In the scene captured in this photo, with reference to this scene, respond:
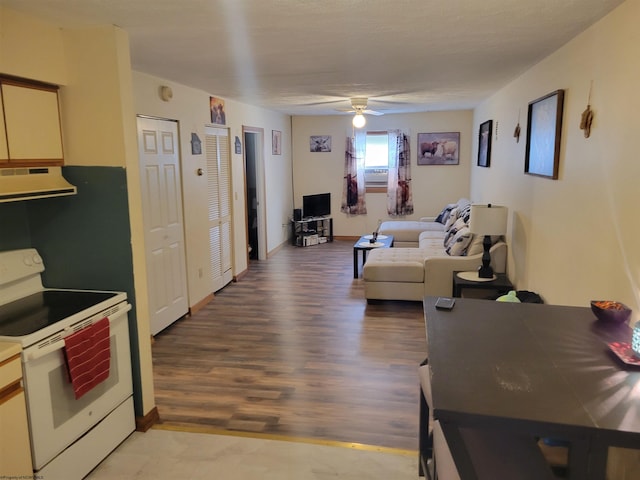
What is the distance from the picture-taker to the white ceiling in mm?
2184

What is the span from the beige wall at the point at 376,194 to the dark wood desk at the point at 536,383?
22.1ft

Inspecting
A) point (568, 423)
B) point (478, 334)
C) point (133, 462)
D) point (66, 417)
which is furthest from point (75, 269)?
point (568, 423)

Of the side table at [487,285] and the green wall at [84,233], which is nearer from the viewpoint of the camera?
the green wall at [84,233]

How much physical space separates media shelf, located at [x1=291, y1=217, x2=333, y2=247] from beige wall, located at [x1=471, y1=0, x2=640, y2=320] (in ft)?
15.7

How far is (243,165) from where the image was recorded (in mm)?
6383

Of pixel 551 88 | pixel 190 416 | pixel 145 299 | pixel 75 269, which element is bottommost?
pixel 190 416

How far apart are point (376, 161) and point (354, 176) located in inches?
20.0

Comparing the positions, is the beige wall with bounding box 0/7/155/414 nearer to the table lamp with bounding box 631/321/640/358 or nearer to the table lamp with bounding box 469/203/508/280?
the table lamp with bounding box 631/321/640/358

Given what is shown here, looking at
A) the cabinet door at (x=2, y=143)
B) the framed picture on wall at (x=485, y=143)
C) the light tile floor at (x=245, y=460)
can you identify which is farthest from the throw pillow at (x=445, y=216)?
the cabinet door at (x=2, y=143)

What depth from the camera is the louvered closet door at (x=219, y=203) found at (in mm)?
5367

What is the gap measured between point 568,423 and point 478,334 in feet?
1.91

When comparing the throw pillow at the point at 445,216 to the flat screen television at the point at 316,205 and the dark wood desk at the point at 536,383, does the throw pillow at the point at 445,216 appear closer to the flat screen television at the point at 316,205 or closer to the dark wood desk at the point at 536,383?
the flat screen television at the point at 316,205

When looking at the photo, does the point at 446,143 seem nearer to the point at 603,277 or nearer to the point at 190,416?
the point at 603,277

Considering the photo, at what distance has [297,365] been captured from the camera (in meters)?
3.64
